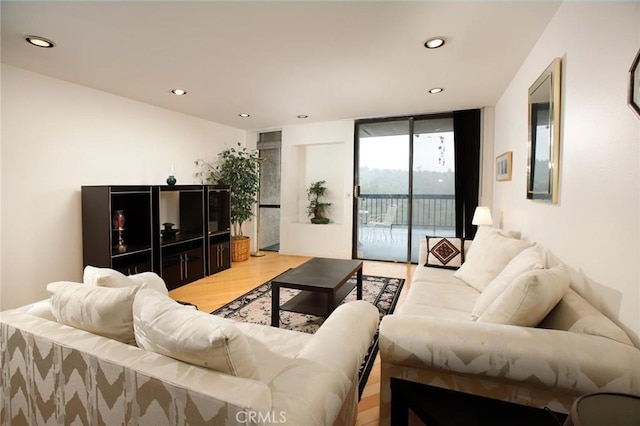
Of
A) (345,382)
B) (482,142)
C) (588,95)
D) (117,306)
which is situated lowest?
(345,382)

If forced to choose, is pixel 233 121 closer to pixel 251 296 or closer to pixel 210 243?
pixel 210 243

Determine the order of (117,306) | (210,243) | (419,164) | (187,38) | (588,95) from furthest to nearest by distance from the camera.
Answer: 1. (419,164)
2. (210,243)
3. (187,38)
4. (588,95)
5. (117,306)

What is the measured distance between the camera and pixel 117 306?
1.23m

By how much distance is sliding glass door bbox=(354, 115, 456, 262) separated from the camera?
195 inches

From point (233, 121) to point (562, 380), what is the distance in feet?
17.3

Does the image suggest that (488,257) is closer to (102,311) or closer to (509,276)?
(509,276)

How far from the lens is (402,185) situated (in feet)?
17.1

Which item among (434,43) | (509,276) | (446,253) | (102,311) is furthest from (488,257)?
(102,311)

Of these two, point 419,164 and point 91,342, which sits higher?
point 419,164

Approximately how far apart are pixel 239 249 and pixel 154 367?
4.51 m

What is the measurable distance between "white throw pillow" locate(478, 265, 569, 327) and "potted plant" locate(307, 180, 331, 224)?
4446 mm

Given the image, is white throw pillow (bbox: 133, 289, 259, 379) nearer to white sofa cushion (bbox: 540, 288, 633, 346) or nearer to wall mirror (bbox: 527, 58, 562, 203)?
white sofa cushion (bbox: 540, 288, 633, 346)

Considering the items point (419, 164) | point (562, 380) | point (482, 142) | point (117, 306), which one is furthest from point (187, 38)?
point (482, 142)

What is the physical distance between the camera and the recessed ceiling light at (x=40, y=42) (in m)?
2.34
